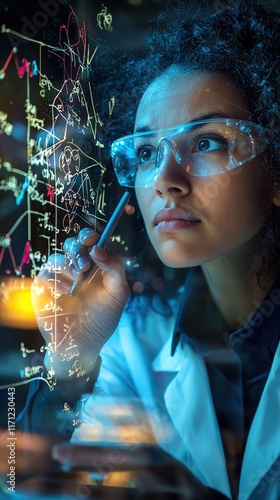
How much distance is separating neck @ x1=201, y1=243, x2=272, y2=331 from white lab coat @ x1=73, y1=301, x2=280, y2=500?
0.08 meters

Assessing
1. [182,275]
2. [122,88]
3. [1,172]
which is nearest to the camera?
[1,172]

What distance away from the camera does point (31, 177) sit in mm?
730

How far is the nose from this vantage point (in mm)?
737

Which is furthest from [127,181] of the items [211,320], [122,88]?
[211,320]

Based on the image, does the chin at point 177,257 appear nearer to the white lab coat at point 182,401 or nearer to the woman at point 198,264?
the woman at point 198,264

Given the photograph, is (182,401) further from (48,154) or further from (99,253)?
(48,154)

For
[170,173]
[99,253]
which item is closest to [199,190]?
[170,173]

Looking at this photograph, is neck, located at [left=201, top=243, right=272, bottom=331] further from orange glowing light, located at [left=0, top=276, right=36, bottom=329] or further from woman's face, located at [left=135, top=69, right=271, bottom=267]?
orange glowing light, located at [left=0, top=276, right=36, bottom=329]

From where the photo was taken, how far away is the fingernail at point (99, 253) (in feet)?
2.55

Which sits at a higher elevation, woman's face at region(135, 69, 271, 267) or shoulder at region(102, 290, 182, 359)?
woman's face at region(135, 69, 271, 267)

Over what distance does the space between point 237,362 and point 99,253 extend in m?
0.29

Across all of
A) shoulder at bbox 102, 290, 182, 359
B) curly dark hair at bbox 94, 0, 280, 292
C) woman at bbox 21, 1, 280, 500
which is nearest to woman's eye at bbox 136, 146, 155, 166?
woman at bbox 21, 1, 280, 500

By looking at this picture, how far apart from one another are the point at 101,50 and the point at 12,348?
46cm

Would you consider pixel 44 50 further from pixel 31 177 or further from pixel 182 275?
pixel 182 275
